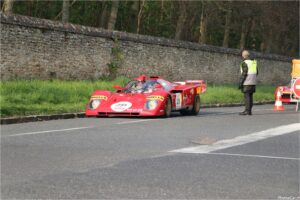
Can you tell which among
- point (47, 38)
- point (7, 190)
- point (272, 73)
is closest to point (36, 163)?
point (7, 190)

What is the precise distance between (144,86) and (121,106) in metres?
1.41

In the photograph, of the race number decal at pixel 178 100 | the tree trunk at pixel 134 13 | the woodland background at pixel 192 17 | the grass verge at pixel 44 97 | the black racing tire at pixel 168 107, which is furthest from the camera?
the woodland background at pixel 192 17

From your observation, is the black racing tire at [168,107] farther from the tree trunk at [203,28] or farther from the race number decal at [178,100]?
the tree trunk at [203,28]

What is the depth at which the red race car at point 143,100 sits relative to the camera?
19406 millimetres

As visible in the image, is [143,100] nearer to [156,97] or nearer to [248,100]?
[156,97]

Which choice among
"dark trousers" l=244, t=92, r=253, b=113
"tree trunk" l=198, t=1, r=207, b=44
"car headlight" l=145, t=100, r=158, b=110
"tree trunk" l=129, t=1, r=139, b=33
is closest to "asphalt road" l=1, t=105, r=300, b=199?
"car headlight" l=145, t=100, r=158, b=110

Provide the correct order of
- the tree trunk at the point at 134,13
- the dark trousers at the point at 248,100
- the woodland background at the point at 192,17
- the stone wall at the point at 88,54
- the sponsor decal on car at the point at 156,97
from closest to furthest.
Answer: the sponsor decal on car at the point at 156,97, the dark trousers at the point at 248,100, the stone wall at the point at 88,54, the tree trunk at the point at 134,13, the woodland background at the point at 192,17

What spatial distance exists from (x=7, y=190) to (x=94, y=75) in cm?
2407

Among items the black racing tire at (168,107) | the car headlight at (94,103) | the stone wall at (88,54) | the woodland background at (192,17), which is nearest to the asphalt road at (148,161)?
the black racing tire at (168,107)

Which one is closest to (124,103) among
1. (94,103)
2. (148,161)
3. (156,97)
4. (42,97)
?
(156,97)

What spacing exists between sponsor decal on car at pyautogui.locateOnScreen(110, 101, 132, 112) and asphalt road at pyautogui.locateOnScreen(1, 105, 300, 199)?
8.35ft

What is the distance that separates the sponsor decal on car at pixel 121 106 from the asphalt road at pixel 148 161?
8.35 feet

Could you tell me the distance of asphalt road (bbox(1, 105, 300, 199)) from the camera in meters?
8.07

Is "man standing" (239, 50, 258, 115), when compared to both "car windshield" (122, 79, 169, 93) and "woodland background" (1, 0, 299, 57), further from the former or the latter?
"woodland background" (1, 0, 299, 57)
